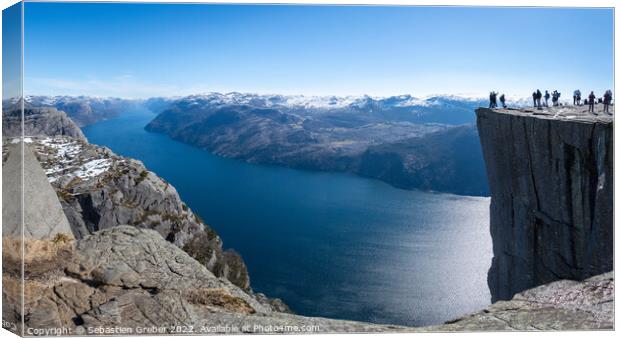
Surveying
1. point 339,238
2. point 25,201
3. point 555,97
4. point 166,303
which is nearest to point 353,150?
point 339,238

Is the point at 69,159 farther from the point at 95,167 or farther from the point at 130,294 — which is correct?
the point at 130,294

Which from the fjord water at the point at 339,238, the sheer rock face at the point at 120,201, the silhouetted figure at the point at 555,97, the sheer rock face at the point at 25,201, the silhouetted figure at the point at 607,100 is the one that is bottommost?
the fjord water at the point at 339,238

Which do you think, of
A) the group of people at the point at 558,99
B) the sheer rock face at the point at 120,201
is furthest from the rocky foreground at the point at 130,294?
the sheer rock face at the point at 120,201

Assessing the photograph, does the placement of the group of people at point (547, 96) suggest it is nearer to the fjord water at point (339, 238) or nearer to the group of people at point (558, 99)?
the group of people at point (558, 99)

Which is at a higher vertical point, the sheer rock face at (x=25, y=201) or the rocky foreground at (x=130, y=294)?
the sheer rock face at (x=25, y=201)

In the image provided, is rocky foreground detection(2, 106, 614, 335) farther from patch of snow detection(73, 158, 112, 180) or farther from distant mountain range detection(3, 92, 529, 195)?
distant mountain range detection(3, 92, 529, 195)

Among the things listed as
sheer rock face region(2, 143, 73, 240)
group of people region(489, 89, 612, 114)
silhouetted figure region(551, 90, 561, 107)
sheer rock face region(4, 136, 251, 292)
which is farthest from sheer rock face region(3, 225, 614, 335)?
sheer rock face region(4, 136, 251, 292)

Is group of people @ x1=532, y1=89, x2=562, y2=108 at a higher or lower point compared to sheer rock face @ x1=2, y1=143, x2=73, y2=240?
higher
